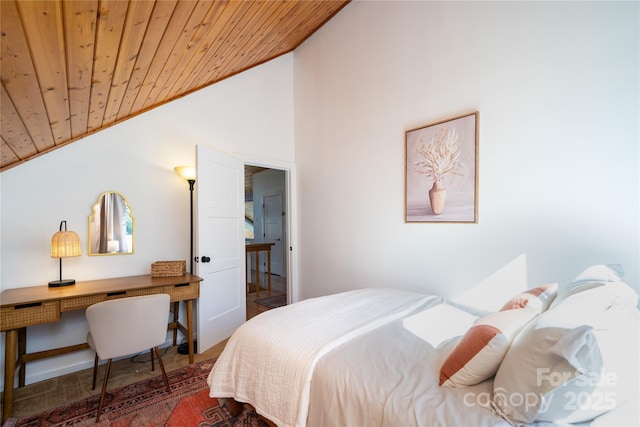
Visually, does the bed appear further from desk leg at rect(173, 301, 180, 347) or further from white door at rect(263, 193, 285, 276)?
white door at rect(263, 193, 285, 276)

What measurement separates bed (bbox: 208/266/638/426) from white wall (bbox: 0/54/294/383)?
67.5 inches

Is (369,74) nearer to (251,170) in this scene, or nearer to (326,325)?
(326,325)

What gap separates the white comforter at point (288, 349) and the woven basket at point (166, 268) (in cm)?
135

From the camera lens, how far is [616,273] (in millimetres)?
1477

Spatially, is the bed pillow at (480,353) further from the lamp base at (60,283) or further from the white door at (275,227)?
the white door at (275,227)

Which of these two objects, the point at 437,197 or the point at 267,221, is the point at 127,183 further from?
the point at 267,221

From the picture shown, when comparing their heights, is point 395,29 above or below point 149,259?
above

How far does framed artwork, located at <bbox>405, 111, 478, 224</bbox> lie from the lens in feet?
7.20

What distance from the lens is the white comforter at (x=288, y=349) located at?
1298 mm

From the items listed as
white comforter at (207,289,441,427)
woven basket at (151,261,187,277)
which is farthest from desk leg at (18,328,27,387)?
white comforter at (207,289,441,427)

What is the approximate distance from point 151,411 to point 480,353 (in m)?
2.07

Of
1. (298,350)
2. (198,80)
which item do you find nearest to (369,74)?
(198,80)

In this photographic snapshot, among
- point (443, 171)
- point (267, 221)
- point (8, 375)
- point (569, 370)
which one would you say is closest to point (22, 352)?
point (8, 375)

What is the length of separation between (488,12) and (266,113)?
2511mm
